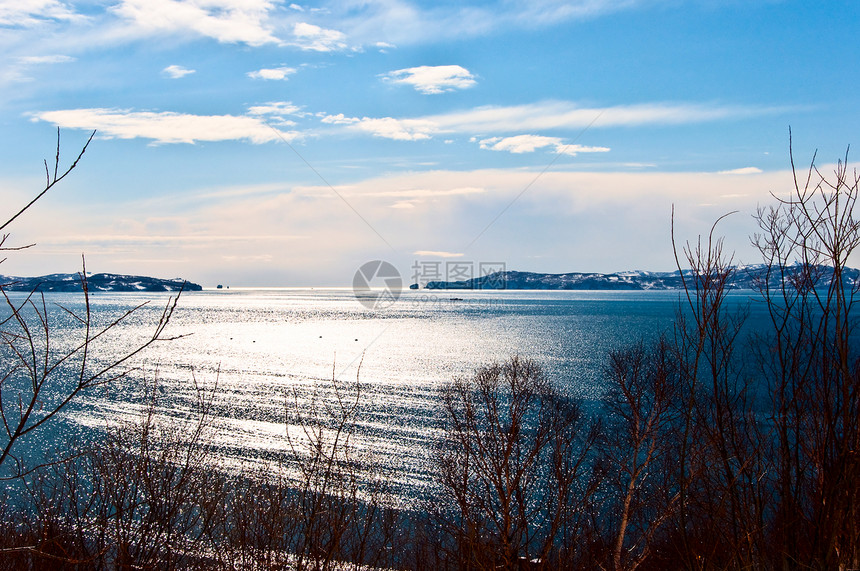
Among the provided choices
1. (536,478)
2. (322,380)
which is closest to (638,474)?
(536,478)

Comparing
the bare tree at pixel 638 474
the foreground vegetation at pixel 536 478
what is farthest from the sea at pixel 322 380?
the bare tree at pixel 638 474

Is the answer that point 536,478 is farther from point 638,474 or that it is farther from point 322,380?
point 322,380

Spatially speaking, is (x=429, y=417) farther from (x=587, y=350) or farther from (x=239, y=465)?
(x=587, y=350)

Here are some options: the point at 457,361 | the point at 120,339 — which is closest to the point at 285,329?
the point at 120,339

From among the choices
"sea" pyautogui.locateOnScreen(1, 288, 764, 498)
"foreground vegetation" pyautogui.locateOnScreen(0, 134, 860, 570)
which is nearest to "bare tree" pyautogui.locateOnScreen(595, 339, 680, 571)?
"foreground vegetation" pyautogui.locateOnScreen(0, 134, 860, 570)

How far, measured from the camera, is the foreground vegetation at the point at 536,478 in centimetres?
435

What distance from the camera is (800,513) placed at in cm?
435

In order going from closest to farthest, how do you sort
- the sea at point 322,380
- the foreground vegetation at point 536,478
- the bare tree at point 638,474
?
the foreground vegetation at point 536,478 → the bare tree at point 638,474 → the sea at point 322,380

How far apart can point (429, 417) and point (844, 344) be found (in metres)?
41.3

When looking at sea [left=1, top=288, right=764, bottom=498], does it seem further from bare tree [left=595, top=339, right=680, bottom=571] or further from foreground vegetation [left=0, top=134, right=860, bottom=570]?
bare tree [left=595, top=339, right=680, bottom=571]

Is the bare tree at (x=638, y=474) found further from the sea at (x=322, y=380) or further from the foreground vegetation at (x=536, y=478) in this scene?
the sea at (x=322, y=380)

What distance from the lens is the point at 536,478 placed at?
104 feet

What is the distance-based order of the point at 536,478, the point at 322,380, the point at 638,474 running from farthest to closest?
the point at 322,380 → the point at 536,478 → the point at 638,474

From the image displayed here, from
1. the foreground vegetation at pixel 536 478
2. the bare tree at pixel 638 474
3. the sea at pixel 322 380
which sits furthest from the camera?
the sea at pixel 322 380
